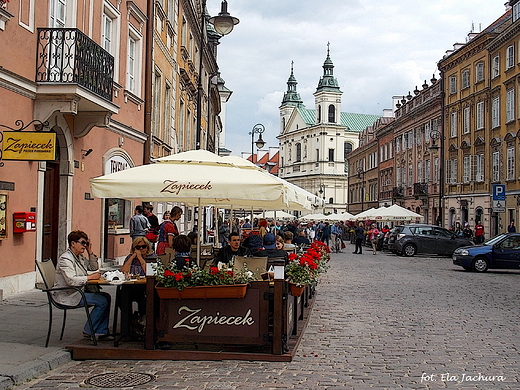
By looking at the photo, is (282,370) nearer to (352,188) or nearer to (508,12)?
(508,12)

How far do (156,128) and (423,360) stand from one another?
17.3 metres

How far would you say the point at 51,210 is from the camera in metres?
15.0

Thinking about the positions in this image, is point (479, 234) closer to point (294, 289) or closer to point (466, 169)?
point (466, 169)

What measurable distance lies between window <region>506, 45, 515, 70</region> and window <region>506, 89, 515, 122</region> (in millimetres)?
1531

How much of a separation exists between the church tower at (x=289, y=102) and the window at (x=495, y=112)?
9327cm

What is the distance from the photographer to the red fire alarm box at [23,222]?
490 inches

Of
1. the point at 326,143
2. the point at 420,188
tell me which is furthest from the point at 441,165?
the point at 326,143

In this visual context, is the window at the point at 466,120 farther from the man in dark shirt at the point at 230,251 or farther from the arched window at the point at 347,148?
the arched window at the point at 347,148

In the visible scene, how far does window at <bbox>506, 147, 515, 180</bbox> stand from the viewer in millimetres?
38469

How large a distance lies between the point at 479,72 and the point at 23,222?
3837cm

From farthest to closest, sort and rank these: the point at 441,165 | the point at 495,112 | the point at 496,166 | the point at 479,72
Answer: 1. the point at 441,165
2. the point at 479,72
3. the point at 495,112
4. the point at 496,166

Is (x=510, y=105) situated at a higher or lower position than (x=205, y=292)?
higher

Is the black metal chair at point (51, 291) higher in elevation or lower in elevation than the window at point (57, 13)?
lower

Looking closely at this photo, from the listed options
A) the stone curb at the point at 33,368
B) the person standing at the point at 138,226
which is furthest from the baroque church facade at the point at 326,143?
the stone curb at the point at 33,368
